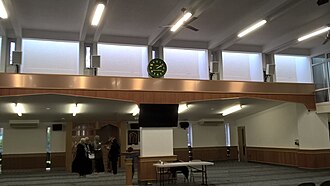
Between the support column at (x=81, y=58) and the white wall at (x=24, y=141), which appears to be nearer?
the support column at (x=81, y=58)

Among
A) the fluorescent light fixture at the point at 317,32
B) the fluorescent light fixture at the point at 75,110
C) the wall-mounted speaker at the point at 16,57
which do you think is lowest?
the fluorescent light fixture at the point at 75,110

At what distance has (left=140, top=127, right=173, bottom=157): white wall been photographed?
8945 mm

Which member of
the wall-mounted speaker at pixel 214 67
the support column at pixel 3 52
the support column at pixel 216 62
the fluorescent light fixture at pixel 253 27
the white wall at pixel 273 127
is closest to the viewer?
the fluorescent light fixture at pixel 253 27

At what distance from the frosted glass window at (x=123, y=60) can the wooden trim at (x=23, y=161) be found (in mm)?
4737

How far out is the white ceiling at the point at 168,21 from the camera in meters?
8.96

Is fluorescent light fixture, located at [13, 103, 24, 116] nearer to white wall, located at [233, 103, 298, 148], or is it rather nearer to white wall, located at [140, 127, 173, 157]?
white wall, located at [140, 127, 173, 157]

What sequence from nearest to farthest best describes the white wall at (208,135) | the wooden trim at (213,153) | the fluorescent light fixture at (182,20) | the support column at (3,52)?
the fluorescent light fixture at (182,20)
the support column at (3,52)
the wooden trim at (213,153)
the white wall at (208,135)

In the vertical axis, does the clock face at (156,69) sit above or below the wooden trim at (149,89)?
above

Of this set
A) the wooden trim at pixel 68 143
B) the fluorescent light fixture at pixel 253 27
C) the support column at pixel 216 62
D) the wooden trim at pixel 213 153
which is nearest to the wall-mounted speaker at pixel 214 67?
the support column at pixel 216 62

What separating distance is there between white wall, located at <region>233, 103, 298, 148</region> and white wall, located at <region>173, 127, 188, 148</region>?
9.44 feet

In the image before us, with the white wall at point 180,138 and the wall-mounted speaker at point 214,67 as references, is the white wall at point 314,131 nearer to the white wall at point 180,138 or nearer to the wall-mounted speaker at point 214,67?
the wall-mounted speaker at point 214,67

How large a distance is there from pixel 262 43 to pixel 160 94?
6095mm

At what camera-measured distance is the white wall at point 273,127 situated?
1193 cm

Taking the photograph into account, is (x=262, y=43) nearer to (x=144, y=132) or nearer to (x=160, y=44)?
(x=160, y=44)
